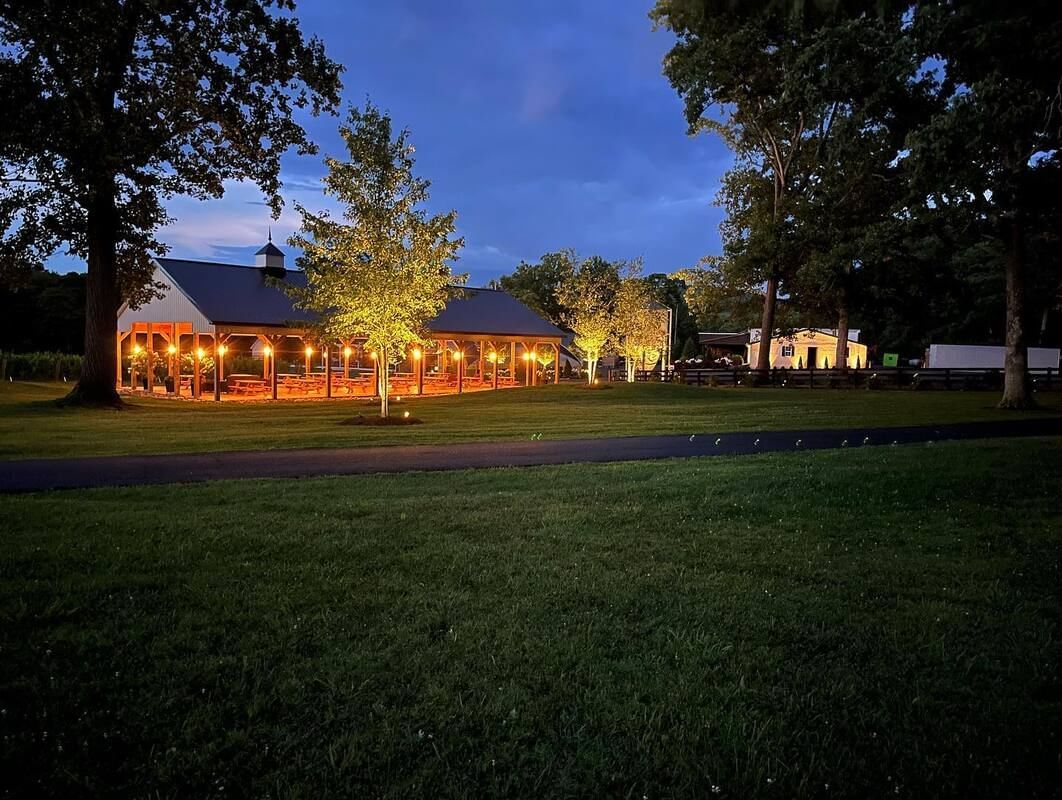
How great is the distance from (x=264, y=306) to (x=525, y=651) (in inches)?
1127

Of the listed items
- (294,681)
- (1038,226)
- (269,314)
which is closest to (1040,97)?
(294,681)

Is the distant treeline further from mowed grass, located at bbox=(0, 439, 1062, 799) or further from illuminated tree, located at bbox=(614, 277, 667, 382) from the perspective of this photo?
mowed grass, located at bbox=(0, 439, 1062, 799)

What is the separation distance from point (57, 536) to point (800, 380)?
36.1 m

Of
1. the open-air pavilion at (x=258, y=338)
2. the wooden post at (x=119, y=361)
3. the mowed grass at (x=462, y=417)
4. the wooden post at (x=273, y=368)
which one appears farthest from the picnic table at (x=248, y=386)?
the wooden post at (x=119, y=361)

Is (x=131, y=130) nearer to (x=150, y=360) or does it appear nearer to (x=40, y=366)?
(x=150, y=360)

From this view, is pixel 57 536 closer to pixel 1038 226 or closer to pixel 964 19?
pixel 964 19

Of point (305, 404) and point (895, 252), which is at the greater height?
point (895, 252)

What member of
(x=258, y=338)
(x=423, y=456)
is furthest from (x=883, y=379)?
(x=423, y=456)

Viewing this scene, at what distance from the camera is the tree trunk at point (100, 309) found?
22.5m

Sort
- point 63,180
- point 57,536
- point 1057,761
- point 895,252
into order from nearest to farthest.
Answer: point 1057,761 → point 57,536 → point 63,180 → point 895,252

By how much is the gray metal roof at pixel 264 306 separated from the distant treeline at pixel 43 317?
84.9 ft

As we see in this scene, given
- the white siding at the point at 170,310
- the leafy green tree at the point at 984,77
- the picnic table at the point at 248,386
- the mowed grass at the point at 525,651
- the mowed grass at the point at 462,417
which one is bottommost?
the mowed grass at the point at 525,651

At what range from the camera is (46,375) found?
1535 inches

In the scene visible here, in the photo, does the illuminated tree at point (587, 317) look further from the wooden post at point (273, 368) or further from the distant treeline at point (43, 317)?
the distant treeline at point (43, 317)
